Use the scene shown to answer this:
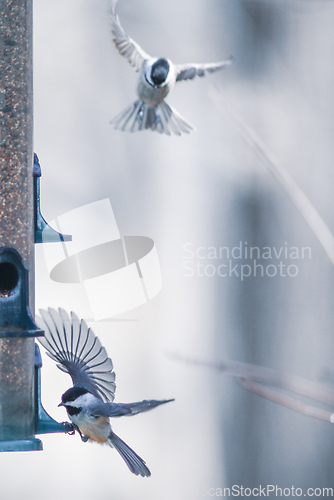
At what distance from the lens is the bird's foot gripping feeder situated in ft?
6.72

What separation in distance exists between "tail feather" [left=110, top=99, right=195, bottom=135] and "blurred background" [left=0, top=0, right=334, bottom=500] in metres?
1.31

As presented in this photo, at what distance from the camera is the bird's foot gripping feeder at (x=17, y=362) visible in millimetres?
2049

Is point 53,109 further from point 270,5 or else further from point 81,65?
point 270,5

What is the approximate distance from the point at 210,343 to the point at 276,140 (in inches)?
72.8

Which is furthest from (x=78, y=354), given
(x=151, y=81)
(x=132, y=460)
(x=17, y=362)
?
(x=151, y=81)

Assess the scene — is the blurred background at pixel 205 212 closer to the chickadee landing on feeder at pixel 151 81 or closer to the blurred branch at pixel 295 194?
the chickadee landing on feeder at pixel 151 81

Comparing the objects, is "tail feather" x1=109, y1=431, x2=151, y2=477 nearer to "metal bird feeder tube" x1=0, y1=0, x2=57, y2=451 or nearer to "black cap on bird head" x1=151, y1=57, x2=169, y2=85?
"metal bird feeder tube" x1=0, y1=0, x2=57, y2=451

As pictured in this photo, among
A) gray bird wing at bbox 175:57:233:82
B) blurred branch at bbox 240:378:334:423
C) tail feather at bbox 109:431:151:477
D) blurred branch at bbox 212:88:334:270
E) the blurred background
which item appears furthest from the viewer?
the blurred background

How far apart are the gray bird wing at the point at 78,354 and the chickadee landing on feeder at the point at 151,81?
1.38 m

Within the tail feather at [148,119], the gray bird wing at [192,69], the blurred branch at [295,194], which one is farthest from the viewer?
the tail feather at [148,119]

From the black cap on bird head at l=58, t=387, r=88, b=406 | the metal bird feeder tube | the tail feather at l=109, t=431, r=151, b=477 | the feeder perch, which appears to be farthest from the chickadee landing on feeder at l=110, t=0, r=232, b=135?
the tail feather at l=109, t=431, r=151, b=477

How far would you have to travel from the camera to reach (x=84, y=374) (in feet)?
6.88

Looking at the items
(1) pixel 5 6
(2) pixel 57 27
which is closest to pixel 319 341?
(2) pixel 57 27

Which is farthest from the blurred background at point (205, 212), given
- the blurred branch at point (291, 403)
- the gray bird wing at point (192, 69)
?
the blurred branch at point (291, 403)
